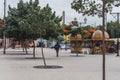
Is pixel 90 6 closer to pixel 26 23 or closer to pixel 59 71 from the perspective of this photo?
pixel 59 71

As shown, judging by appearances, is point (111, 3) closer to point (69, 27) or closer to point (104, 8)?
point (104, 8)

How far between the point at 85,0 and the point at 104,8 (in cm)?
62

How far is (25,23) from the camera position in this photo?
1502 inches

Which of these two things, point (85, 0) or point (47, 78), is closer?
point (85, 0)

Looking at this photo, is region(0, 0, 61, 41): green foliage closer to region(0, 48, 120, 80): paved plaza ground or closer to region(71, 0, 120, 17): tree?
region(0, 48, 120, 80): paved plaza ground

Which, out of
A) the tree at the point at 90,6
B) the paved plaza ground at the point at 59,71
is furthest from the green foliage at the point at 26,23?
the tree at the point at 90,6

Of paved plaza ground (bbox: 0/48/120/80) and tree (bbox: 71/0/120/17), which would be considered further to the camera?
paved plaza ground (bbox: 0/48/120/80)

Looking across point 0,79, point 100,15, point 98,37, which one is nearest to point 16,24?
point 98,37

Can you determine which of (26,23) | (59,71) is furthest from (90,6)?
(26,23)

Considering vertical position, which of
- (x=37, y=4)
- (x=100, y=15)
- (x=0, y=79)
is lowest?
(x=0, y=79)

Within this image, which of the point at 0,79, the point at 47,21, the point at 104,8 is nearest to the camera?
the point at 104,8

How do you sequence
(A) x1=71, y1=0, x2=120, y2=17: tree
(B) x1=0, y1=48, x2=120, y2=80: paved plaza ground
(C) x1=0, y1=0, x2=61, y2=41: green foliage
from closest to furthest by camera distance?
(A) x1=71, y1=0, x2=120, y2=17: tree → (B) x1=0, y1=48, x2=120, y2=80: paved plaza ground → (C) x1=0, y1=0, x2=61, y2=41: green foliage

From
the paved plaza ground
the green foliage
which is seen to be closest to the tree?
the paved plaza ground

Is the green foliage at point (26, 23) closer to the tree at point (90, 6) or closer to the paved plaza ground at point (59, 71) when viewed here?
the paved plaza ground at point (59, 71)
